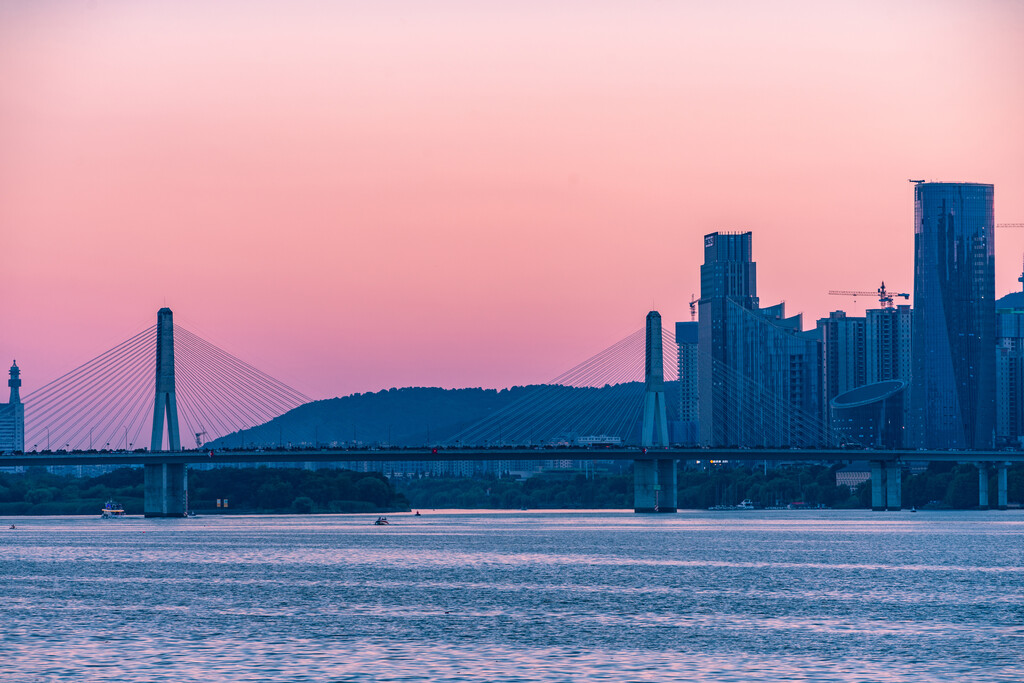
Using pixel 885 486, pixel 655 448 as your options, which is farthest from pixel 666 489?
pixel 885 486

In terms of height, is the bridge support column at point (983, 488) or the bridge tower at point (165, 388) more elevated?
the bridge tower at point (165, 388)

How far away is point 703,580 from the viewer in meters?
67.2

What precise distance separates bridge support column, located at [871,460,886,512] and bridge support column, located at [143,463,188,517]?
263 ft

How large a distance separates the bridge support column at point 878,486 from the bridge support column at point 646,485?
34851 mm

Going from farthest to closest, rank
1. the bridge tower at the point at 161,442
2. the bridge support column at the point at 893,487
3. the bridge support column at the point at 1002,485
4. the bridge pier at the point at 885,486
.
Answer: the bridge support column at the point at 1002,485
the bridge pier at the point at 885,486
the bridge support column at the point at 893,487
the bridge tower at the point at 161,442

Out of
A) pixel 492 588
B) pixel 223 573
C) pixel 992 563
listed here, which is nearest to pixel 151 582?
→ pixel 223 573

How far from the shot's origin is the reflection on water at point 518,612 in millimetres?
38219

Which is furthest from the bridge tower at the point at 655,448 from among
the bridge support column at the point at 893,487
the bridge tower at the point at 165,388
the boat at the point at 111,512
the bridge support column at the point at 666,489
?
the boat at the point at 111,512

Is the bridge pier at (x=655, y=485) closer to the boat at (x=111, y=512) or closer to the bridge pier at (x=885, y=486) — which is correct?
the bridge pier at (x=885, y=486)

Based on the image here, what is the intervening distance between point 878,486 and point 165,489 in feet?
277

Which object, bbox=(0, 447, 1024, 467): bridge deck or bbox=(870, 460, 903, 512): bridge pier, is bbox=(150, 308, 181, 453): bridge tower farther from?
bbox=(870, 460, 903, 512): bridge pier

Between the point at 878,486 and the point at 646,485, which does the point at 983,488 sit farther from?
the point at 646,485

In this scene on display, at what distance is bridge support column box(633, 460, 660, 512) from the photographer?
158750 millimetres

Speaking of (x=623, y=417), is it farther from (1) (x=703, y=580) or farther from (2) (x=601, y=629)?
(2) (x=601, y=629)
